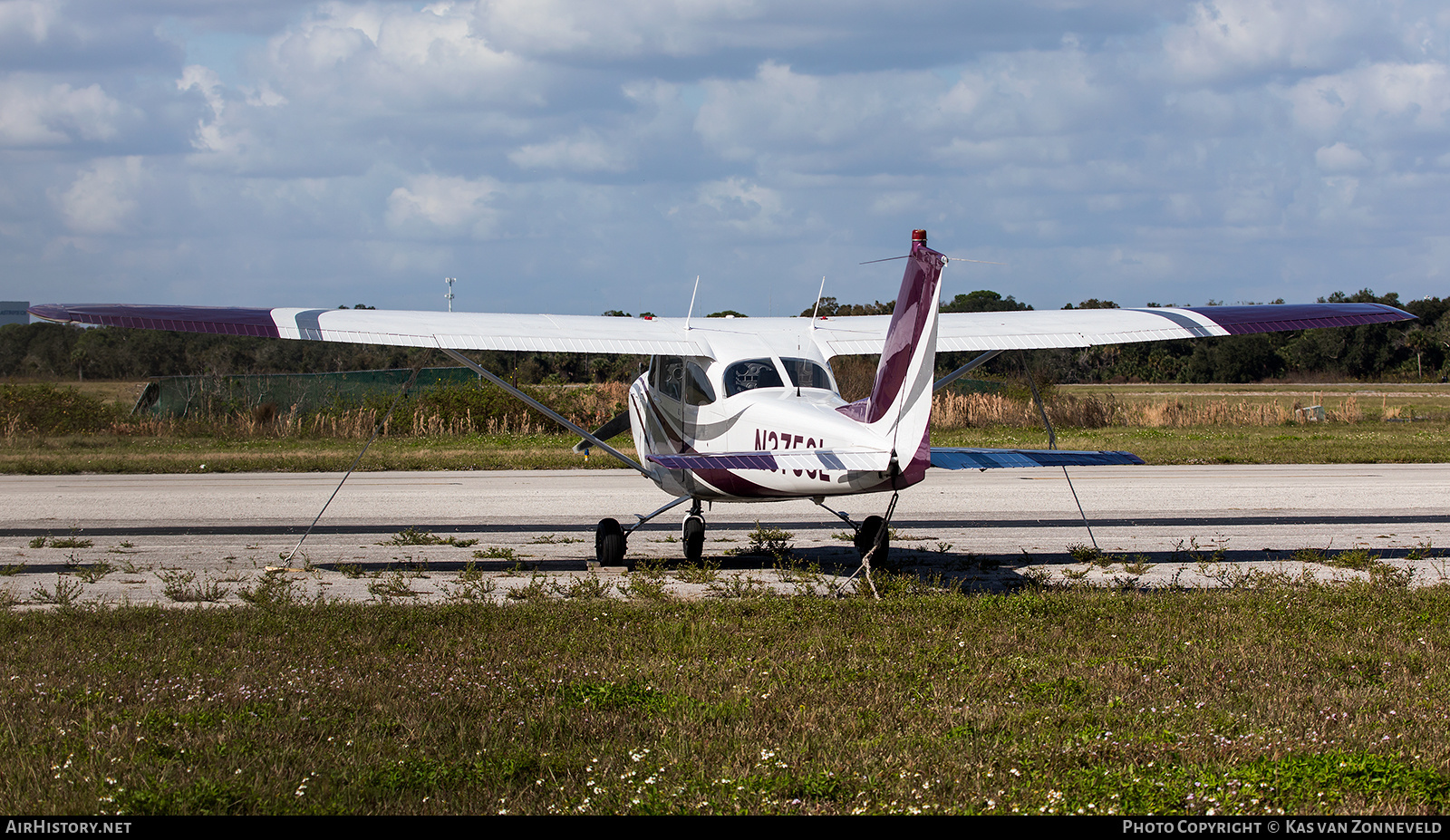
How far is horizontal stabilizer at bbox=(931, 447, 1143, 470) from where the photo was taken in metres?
8.92

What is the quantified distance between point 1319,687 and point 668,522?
9.14 metres

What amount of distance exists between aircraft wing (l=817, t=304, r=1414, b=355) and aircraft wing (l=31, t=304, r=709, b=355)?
1.84 m

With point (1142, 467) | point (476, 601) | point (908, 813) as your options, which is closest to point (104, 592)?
point (476, 601)

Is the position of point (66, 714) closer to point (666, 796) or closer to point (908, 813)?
point (666, 796)

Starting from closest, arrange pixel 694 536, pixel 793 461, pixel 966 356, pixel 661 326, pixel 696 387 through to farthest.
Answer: pixel 793 461
pixel 696 387
pixel 694 536
pixel 661 326
pixel 966 356

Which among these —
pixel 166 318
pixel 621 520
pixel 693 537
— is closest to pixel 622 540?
pixel 693 537

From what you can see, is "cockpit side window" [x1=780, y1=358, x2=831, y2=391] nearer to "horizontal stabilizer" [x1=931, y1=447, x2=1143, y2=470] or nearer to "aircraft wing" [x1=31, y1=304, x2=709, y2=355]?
"aircraft wing" [x1=31, y1=304, x2=709, y2=355]

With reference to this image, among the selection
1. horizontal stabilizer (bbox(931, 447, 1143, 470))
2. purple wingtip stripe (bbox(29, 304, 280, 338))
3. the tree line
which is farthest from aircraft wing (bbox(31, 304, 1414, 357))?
the tree line

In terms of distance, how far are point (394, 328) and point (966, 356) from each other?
149 feet

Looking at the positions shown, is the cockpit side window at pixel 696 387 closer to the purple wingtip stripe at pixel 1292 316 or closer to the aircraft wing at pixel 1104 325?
the aircraft wing at pixel 1104 325

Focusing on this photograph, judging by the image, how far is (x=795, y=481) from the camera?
344 inches

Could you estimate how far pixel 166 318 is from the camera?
10523mm

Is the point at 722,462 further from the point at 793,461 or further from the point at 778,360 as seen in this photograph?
the point at 778,360

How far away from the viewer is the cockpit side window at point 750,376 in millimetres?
10148
